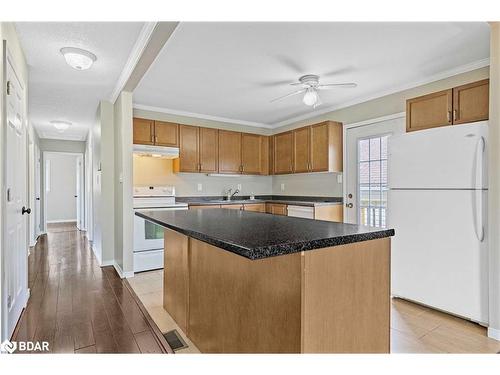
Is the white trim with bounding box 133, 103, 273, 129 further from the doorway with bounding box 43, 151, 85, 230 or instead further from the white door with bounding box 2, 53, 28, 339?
the doorway with bounding box 43, 151, 85, 230

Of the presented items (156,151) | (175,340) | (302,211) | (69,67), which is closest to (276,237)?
(175,340)

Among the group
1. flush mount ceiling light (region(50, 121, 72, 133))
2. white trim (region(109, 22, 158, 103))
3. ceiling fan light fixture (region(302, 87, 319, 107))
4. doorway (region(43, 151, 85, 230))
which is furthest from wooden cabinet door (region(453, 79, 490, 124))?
doorway (region(43, 151, 85, 230))

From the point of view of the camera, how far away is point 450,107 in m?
2.68

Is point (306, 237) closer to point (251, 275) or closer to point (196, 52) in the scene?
point (251, 275)

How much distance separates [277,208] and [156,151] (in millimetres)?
2000

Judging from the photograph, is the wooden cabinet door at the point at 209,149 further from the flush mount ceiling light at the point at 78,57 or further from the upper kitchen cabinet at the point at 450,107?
the upper kitchen cabinet at the point at 450,107

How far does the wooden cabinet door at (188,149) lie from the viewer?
4.52 metres

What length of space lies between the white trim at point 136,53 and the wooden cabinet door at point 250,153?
7.27 feet

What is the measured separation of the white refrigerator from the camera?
2.26 meters

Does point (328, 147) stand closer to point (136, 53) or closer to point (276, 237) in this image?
point (136, 53)

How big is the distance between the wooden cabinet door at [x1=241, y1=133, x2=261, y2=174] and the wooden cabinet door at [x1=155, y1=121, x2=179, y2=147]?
1.19 metres

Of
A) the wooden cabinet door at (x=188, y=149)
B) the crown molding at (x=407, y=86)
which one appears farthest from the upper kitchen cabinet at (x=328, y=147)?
the wooden cabinet door at (x=188, y=149)
